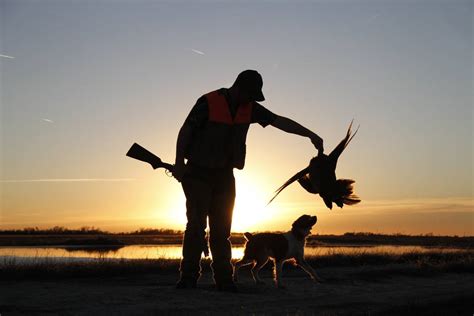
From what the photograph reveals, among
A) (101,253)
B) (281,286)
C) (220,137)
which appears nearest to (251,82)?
(220,137)

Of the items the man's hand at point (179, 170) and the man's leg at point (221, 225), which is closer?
the man's hand at point (179, 170)

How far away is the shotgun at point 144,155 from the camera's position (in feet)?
32.4

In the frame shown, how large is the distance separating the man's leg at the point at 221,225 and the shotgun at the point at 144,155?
104cm

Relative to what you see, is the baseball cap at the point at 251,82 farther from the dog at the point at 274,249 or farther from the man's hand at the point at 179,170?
the dog at the point at 274,249

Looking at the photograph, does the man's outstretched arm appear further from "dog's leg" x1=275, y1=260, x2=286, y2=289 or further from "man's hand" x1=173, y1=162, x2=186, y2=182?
"dog's leg" x1=275, y1=260, x2=286, y2=289

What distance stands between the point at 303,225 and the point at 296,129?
195 cm

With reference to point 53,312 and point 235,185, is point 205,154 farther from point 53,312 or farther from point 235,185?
point 53,312

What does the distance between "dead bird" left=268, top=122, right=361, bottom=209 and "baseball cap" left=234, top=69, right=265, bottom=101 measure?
1.55m

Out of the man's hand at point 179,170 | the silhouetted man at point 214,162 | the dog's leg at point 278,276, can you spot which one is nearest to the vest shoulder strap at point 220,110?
the silhouetted man at point 214,162

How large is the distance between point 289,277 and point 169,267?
90.3 inches

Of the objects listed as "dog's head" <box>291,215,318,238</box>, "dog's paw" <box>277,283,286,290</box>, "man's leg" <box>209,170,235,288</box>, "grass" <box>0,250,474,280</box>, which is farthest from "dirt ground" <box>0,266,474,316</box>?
"dog's head" <box>291,215,318,238</box>

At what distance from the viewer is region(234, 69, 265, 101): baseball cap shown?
8977mm

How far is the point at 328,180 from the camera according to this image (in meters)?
10.0

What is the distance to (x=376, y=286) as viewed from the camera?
35.7 feet
